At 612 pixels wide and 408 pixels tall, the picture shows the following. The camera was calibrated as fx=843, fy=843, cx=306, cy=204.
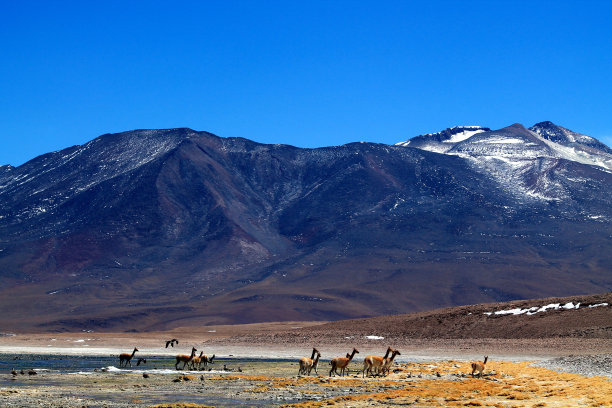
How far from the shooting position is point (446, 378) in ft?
135

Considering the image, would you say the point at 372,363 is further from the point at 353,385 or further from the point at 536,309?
the point at 536,309

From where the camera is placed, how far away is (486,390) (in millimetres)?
34125

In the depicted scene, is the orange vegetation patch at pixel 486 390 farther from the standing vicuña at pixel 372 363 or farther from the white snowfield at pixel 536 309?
the white snowfield at pixel 536 309

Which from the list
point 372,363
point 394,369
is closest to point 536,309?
point 394,369

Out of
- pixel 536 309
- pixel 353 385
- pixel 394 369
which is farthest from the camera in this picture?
pixel 536 309

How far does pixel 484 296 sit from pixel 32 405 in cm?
17271

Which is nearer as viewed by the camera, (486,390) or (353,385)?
(486,390)

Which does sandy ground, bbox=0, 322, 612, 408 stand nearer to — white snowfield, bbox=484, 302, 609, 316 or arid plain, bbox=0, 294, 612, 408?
arid plain, bbox=0, 294, 612, 408

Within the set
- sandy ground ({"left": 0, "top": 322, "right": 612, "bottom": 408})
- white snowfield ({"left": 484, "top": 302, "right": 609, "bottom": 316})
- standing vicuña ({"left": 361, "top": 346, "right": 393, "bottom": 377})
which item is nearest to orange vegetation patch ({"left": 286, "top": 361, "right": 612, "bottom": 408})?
sandy ground ({"left": 0, "top": 322, "right": 612, "bottom": 408})

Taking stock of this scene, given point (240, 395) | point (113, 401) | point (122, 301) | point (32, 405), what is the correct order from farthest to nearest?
point (122, 301), point (240, 395), point (113, 401), point (32, 405)

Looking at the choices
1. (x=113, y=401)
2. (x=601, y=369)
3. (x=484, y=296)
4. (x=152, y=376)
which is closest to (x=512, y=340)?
(x=601, y=369)

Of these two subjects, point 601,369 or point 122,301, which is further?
point 122,301

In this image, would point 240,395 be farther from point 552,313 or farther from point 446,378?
point 552,313

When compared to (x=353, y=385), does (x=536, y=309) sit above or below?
above
